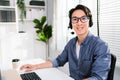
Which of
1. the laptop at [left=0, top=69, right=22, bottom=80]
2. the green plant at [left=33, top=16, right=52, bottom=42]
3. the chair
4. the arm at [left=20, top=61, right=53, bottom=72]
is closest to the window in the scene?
the chair

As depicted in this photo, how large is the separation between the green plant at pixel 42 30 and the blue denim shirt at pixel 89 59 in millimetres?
2315

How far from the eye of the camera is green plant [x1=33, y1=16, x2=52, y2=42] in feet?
13.3

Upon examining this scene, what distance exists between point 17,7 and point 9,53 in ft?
3.83

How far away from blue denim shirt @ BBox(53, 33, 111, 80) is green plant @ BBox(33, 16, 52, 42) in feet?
7.59

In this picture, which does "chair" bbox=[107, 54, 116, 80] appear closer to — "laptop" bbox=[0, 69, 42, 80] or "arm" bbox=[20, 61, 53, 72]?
"laptop" bbox=[0, 69, 42, 80]

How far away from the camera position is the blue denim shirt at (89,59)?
1.28 metres

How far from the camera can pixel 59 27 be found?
3.80 m

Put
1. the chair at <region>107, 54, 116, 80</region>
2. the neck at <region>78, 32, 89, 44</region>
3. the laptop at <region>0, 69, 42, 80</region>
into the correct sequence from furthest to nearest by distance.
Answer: the neck at <region>78, 32, 89, 44</region>, the laptop at <region>0, 69, 42, 80</region>, the chair at <region>107, 54, 116, 80</region>

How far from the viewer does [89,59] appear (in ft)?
4.82

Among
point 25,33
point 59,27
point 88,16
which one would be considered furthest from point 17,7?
point 88,16

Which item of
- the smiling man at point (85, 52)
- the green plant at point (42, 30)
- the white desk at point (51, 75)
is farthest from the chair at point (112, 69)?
the green plant at point (42, 30)

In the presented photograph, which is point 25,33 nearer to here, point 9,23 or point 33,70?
point 9,23

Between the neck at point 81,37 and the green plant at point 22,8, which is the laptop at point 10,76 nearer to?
the neck at point 81,37

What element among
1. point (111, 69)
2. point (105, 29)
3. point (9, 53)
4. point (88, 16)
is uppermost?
point (88, 16)
